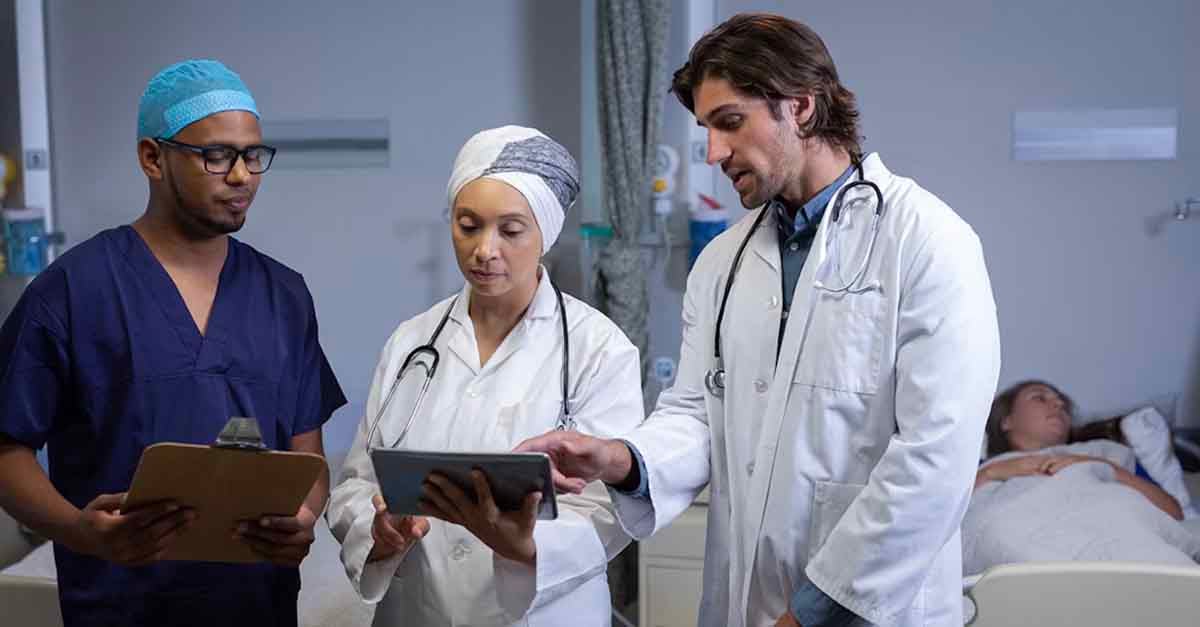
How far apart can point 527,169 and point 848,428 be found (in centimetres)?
60

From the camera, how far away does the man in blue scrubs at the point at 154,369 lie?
67.1 inches

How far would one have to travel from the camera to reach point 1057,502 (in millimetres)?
2830

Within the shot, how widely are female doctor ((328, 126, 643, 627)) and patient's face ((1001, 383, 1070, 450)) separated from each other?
6.22 ft

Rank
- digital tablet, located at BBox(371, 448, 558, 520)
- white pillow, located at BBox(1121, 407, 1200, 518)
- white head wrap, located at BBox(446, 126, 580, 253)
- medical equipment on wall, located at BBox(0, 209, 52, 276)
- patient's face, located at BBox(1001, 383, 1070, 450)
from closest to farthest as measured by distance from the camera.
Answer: digital tablet, located at BBox(371, 448, 558, 520)
white head wrap, located at BBox(446, 126, 580, 253)
white pillow, located at BBox(1121, 407, 1200, 518)
patient's face, located at BBox(1001, 383, 1070, 450)
medical equipment on wall, located at BBox(0, 209, 52, 276)

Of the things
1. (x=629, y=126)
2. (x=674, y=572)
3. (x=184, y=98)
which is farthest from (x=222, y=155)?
(x=629, y=126)

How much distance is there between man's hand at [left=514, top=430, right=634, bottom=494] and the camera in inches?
62.7

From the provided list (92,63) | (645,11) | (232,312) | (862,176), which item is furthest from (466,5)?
(862,176)

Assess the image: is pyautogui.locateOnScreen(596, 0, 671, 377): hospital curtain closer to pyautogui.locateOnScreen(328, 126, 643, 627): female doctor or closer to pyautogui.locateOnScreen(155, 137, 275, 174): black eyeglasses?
pyautogui.locateOnScreen(328, 126, 643, 627): female doctor

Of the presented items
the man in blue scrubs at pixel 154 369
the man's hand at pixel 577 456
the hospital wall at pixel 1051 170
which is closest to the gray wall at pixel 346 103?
the hospital wall at pixel 1051 170

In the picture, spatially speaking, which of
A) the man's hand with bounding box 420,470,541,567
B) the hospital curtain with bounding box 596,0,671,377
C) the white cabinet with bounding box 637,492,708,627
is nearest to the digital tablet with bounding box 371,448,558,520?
the man's hand with bounding box 420,470,541,567

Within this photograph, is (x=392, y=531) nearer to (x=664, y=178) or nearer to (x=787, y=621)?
(x=787, y=621)

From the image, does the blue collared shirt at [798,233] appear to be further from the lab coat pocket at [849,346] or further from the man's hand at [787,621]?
the man's hand at [787,621]

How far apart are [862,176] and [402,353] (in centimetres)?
74

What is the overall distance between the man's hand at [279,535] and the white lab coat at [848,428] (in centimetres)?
46
